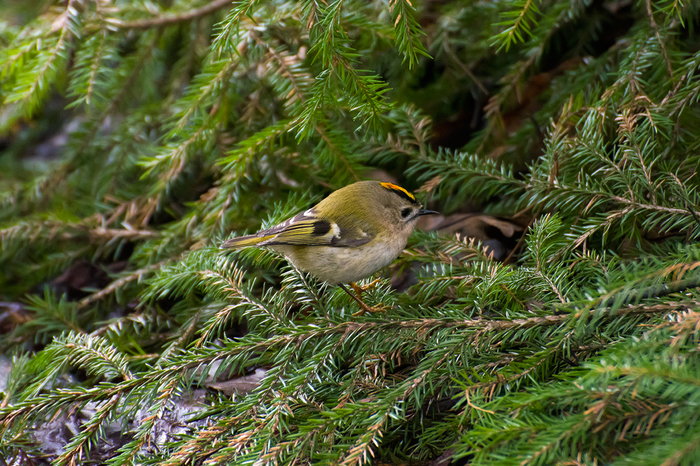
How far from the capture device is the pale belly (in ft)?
6.75

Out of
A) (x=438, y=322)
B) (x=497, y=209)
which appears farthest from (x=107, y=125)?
(x=438, y=322)

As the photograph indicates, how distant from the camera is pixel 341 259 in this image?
6.96ft

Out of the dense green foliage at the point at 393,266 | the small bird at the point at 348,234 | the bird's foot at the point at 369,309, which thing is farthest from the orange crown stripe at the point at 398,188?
the bird's foot at the point at 369,309

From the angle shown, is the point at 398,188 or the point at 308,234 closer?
the point at 308,234

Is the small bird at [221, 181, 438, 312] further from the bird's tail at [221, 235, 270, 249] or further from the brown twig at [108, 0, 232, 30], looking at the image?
the brown twig at [108, 0, 232, 30]

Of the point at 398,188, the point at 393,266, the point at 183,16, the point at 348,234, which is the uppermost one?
the point at 183,16

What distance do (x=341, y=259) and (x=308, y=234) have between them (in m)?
0.18

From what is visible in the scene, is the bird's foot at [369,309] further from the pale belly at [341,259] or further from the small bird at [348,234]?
the pale belly at [341,259]

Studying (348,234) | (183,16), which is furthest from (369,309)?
(183,16)

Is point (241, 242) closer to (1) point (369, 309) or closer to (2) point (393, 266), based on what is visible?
(1) point (369, 309)

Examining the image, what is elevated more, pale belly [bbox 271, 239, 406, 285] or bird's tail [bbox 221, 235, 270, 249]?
bird's tail [bbox 221, 235, 270, 249]

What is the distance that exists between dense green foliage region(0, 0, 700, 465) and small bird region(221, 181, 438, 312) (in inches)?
3.5

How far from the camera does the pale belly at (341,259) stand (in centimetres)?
206

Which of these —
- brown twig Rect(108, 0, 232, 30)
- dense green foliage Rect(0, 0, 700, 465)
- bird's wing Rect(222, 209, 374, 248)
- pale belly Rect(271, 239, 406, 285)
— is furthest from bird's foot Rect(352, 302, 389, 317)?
brown twig Rect(108, 0, 232, 30)
